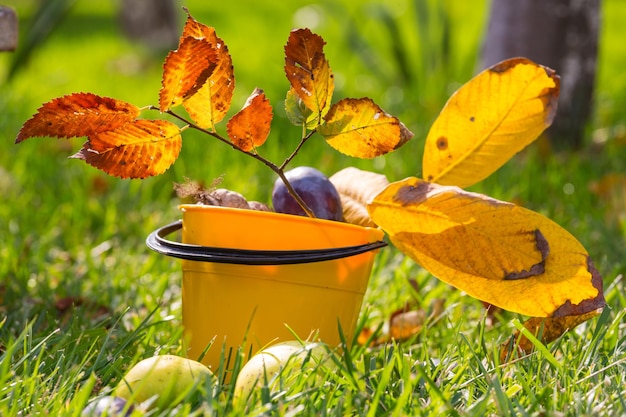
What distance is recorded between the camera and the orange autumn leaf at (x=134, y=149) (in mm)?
1219

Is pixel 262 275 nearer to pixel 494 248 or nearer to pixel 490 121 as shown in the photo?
pixel 494 248

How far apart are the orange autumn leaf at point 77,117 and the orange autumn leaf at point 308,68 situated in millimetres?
260

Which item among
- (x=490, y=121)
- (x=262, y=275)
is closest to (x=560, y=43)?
(x=490, y=121)

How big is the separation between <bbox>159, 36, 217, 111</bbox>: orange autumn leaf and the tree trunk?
2202 millimetres

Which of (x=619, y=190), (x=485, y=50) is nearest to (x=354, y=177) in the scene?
(x=619, y=190)

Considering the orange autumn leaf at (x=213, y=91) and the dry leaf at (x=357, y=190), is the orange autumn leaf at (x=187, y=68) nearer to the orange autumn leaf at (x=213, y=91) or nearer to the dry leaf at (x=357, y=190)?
the orange autumn leaf at (x=213, y=91)

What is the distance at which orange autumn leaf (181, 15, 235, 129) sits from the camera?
1.26 metres

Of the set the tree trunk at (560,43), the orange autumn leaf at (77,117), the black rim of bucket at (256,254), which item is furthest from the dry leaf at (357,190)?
the tree trunk at (560,43)

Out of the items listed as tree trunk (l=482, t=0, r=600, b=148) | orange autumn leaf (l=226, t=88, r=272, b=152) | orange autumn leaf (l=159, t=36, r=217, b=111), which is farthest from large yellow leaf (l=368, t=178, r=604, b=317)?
tree trunk (l=482, t=0, r=600, b=148)

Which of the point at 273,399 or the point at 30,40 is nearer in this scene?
the point at 273,399

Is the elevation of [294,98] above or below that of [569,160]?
above

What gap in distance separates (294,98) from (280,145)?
6.15 ft

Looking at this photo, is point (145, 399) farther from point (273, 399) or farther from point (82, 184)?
point (82, 184)

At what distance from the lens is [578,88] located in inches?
128
